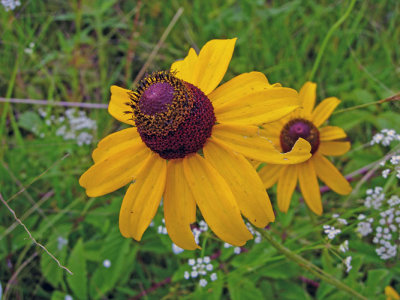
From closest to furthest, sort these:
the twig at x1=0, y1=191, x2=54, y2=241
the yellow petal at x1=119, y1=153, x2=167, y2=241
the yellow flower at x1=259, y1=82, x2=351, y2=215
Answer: the yellow petal at x1=119, y1=153, x2=167, y2=241 < the yellow flower at x1=259, y1=82, x2=351, y2=215 < the twig at x1=0, y1=191, x2=54, y2=241

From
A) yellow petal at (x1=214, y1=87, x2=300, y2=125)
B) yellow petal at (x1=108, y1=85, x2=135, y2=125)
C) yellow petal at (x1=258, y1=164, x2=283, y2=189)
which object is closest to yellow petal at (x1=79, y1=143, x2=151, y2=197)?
yellow petal at (x1=108, y1=85, x2=135, y2=125)

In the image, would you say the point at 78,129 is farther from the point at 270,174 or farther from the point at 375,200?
the point at 375,200

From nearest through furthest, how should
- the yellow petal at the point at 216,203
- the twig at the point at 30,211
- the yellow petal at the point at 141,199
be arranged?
1. the yellow petal at the point at 216,203
2. the yellow petal at the point at 141,199
3. the twig at the point at 30,211

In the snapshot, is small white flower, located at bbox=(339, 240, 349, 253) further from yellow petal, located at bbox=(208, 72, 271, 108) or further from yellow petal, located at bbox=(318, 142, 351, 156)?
yellow petal, located at bbox=(208, 72, 271, 108)

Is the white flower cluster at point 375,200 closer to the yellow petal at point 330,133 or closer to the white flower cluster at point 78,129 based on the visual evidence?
the yellow petal at point 330,133

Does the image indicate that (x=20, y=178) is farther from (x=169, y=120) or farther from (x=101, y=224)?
(x=169, y=120)

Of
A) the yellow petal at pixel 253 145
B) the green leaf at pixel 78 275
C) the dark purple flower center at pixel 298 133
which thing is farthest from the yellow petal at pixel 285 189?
the green leaf at pixel 78 275
